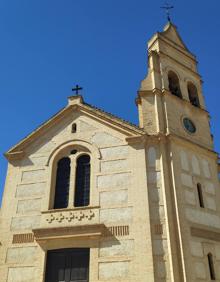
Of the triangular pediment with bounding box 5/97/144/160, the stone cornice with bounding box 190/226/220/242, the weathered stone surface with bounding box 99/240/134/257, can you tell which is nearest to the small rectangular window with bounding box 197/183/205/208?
the stone cornice with bounding box 190/226/220/242

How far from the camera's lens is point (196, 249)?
1705 centimetres

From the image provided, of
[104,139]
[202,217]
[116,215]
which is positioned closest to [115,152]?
[104,139]

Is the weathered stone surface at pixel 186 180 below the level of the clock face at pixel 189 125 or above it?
below

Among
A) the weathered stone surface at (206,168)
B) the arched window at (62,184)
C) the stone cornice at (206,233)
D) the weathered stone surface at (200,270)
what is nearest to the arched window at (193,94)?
the weathered stone surface at (206,168)

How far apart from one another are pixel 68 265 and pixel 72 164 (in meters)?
5.62

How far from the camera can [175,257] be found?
16.5m

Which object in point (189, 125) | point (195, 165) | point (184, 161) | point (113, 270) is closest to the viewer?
point (113, 270)

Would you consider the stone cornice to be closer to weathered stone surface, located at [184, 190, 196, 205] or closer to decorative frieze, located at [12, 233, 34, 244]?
weathered stone surface, located at [184, 190, 196, 205]

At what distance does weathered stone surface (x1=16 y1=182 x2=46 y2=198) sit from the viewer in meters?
20.2

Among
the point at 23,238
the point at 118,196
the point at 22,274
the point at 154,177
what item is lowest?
the point at 22,274

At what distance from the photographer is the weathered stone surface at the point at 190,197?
18397mm

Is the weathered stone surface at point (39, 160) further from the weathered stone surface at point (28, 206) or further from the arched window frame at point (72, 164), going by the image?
the weathered stone surface at point (28, 206)

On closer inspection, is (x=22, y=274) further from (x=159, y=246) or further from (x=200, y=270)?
(x=200, y=270)

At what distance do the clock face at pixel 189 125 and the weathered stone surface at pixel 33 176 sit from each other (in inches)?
344
